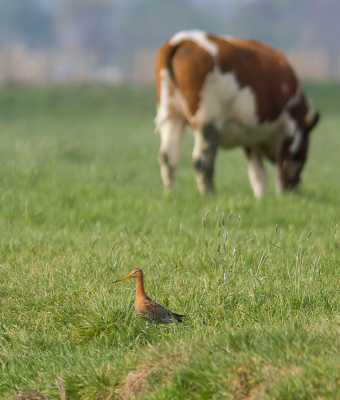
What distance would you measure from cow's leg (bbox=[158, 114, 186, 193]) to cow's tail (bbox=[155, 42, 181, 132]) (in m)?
0.23

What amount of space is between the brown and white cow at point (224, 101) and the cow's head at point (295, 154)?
14mm

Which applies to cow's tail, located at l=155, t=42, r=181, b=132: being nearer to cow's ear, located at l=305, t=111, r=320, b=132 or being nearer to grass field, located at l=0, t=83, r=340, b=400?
grass field, located at l=0, t=83, r=340, b=400

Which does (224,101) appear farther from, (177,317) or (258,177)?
(177,317)

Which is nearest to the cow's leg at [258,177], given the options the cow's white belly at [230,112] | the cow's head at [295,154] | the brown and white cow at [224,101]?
the brown and white cow at [224,101]

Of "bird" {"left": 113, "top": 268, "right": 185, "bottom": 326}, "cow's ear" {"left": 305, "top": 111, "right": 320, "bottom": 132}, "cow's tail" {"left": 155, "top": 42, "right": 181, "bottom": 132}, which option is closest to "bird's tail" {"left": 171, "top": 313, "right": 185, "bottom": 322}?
"bird" {"left": 113, "top": 268, "right": 185, "bottom": 326}

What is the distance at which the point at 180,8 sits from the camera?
587 feet

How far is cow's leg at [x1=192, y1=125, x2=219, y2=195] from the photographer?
245 inches

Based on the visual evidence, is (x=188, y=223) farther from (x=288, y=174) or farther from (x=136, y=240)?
(x=288, y=174)

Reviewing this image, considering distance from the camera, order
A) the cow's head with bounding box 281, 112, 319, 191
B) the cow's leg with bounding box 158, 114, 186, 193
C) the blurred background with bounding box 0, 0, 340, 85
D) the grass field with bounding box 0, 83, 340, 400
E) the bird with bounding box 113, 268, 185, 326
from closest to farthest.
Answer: the grass field with bounding box 0, 83, 340, 400, the bird with bounding box 113, 268, 185, 326, the cow's leg with bounding box 158, 114, 186, 193, the cow's head with bounding box 281, 112, 319, 191, the blurred background with bounding box 0, 0, 340, 85

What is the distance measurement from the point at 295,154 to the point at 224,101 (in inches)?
66.2

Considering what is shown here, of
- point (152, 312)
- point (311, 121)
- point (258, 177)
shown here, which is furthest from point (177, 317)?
point (311, 121)

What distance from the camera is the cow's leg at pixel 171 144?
6637 mm

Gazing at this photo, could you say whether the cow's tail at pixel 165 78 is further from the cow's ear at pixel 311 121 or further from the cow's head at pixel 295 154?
the cow's ear at pixel 311 121

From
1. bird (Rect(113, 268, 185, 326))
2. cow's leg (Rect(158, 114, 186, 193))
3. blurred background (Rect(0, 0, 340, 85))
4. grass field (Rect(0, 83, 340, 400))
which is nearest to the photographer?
Result: grass field (Rect(0, 83, 340, 400))
